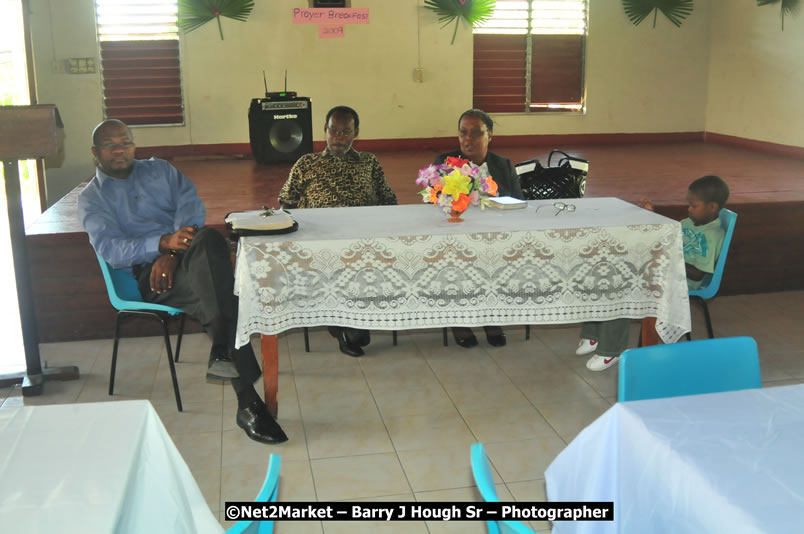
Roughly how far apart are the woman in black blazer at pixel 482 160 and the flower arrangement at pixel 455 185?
20.2 inches

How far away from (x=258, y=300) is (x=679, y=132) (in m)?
7.04

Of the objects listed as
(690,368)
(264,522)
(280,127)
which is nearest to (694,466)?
(690,368)

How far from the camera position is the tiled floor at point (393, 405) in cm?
268

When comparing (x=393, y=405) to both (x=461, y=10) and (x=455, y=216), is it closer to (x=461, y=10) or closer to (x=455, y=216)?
(x=455, y=216)

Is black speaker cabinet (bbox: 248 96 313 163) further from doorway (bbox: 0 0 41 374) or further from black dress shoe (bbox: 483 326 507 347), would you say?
black dress shoe (bbox: 483 326 507 347)

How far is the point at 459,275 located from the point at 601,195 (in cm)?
278

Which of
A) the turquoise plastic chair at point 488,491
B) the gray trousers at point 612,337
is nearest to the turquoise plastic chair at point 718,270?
the gray trousers at point 612,337

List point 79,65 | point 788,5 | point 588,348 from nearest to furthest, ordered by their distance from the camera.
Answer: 1. point 588,348
2. point 788,5
3. point 79,65

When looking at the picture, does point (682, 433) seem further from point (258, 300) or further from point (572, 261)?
point (258, 300)

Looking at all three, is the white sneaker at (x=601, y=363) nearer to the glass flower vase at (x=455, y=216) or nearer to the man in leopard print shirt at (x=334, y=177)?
the glass flower vase at (x=455, y=216)

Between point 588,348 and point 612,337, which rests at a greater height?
point 612,337

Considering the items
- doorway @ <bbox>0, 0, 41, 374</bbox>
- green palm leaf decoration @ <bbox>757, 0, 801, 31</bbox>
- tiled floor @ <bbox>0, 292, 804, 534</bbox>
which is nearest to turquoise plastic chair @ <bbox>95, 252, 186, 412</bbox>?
tiled floor @ <bbox>0, 292, 804, 534</bbox>

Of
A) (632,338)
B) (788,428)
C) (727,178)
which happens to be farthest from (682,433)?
(727,178)

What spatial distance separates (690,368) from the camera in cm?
188
